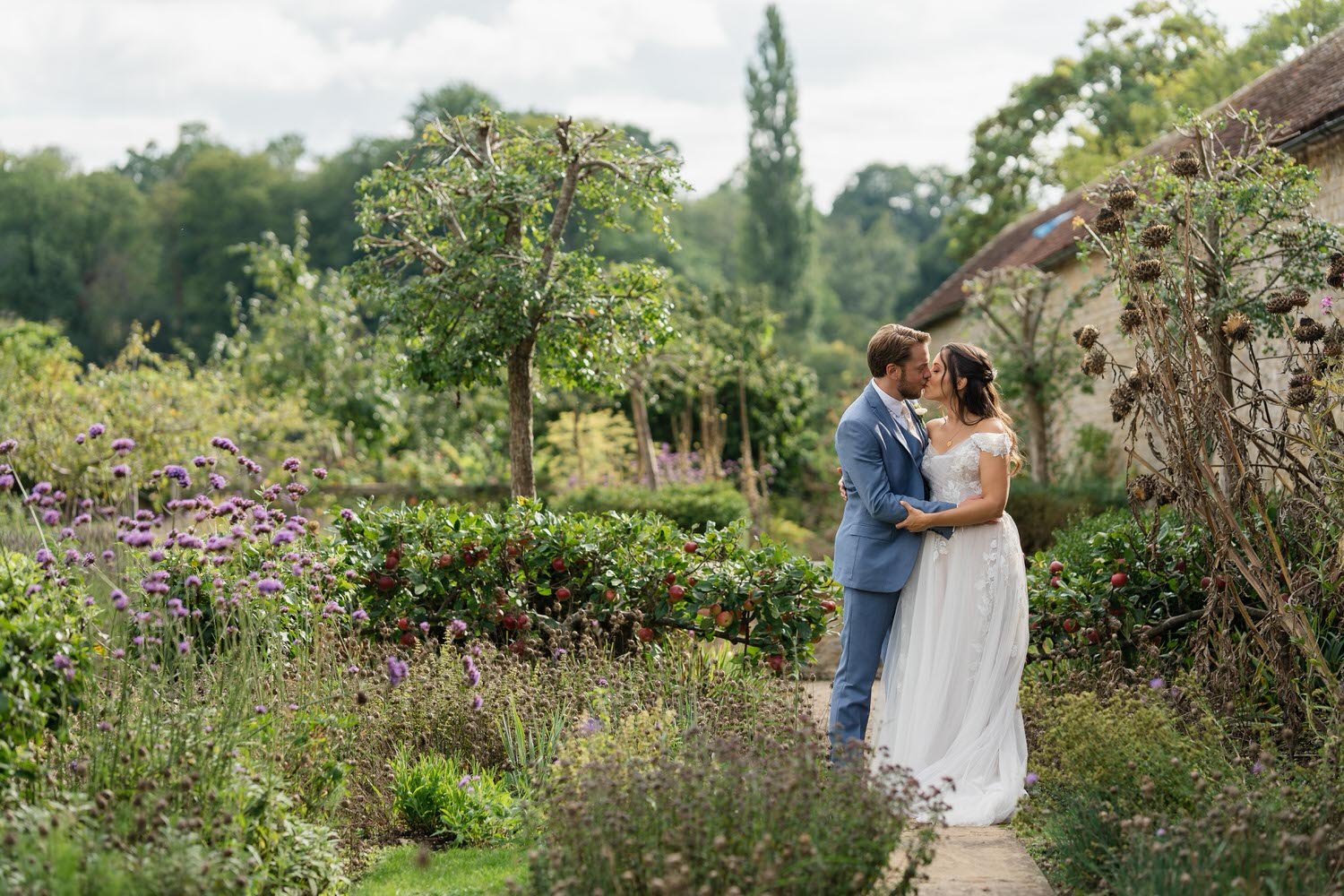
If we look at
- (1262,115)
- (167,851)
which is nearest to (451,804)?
(167,851)

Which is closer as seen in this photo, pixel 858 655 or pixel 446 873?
pixel 446 873

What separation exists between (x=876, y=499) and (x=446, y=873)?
2.09 meters

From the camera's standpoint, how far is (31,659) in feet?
11.6

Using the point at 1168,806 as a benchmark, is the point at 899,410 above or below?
above

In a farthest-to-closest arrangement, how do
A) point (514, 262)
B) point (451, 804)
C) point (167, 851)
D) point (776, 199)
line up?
point (776, 199) → point (514, 262) → point (451, 804) → point (167, 851)

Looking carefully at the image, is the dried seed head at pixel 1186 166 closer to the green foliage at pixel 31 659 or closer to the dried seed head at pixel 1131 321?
the dried seed head at pixel 1131 321

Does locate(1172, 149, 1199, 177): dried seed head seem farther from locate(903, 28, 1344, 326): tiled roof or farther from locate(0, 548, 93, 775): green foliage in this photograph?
locate(0, 548, 93, 775): green foliage

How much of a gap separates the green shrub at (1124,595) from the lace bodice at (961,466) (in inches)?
49.6

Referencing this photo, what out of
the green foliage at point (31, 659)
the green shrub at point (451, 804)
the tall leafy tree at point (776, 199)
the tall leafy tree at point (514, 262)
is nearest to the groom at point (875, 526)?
the green shrub at point (451, 804)

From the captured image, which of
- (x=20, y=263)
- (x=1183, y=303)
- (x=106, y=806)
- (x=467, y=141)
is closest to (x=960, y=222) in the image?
(x=467, y=141)

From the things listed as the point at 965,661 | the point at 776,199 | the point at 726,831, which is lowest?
the point at 726,831

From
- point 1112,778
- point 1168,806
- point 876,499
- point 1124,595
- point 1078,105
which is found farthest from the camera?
point 1078,105

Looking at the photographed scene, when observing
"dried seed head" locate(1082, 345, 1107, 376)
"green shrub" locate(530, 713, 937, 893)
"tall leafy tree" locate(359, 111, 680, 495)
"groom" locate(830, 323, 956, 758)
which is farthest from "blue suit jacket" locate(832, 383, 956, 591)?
"tall leafy tree" locate(359, 111, 680, 495)

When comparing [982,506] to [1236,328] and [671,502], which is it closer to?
[1236,328]
